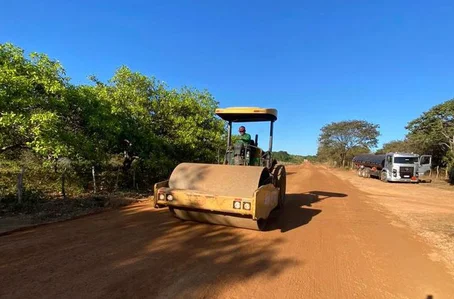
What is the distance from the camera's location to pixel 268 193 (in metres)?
6.48

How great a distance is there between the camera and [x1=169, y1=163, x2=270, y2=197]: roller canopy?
6.46 meters

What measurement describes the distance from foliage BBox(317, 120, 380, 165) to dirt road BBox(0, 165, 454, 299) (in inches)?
2273

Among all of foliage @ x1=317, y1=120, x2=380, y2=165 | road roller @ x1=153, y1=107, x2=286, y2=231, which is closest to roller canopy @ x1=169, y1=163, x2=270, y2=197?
road roller @ x1=153, y1=107, x2=286, y2=231

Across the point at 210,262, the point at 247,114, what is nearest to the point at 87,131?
the point at 247,114

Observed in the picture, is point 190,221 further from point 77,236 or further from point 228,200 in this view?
point 77,236

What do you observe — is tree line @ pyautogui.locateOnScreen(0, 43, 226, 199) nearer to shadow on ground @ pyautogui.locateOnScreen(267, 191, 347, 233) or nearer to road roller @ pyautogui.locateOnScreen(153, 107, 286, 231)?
road roller @ pyautogui.locateOnScreen(153, 107, 286, 231)

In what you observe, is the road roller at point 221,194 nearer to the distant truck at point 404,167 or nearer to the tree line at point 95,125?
the tree line at point 95,125

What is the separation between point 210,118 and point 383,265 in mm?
12645

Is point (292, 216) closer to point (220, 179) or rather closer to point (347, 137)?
point (220, 179)

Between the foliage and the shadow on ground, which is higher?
the foliage

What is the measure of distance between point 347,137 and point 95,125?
59.6 m

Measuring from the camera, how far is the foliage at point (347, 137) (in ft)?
201

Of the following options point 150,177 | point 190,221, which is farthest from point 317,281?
point 150,177

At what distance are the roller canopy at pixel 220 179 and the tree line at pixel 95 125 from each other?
12.0 ft
